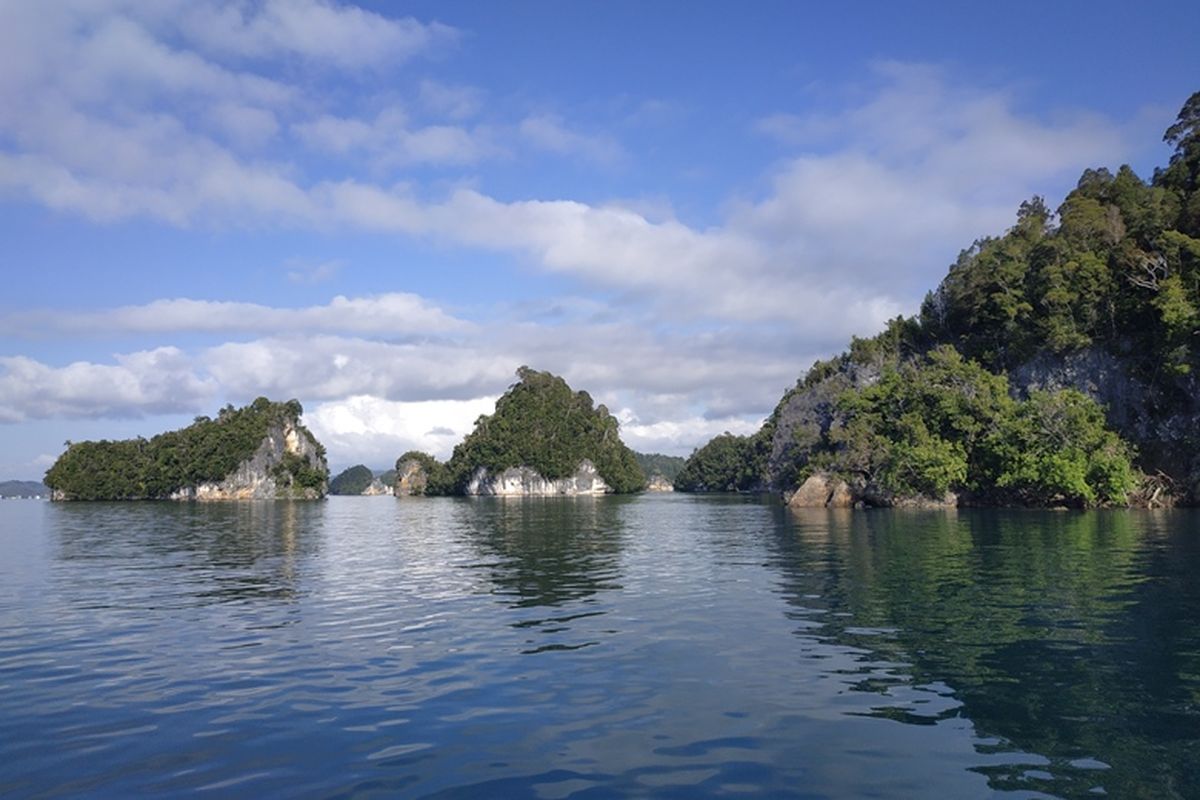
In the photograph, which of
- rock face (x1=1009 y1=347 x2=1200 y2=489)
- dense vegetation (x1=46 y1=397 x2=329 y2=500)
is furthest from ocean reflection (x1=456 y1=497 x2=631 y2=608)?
dense vegetation (x1=46 y1=397 x2=329 y2=500)

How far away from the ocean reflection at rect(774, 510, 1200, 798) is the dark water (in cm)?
7

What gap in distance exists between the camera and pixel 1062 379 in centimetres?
7806

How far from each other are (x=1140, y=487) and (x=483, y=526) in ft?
183

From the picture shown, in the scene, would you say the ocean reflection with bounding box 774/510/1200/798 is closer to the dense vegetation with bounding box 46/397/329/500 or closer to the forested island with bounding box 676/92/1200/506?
the forested island with bounding box 676/92/1200/506

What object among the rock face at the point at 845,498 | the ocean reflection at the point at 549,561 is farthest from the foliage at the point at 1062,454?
the ocean reflection at the point at 549,561

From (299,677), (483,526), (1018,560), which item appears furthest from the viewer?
(483,526)

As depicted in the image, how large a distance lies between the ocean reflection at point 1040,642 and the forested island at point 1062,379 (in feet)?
116

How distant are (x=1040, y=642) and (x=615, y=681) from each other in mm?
9192

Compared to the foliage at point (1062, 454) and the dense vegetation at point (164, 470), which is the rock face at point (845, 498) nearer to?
the foliage at point (1062, 454)

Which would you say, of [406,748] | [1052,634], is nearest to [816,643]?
[1052,634]

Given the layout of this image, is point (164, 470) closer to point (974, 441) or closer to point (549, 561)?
point (974, 441)

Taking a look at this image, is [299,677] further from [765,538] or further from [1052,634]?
[765,538]

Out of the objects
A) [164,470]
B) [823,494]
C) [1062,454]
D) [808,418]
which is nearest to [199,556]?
[1062,454]

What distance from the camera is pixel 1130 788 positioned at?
9352 millimetres
